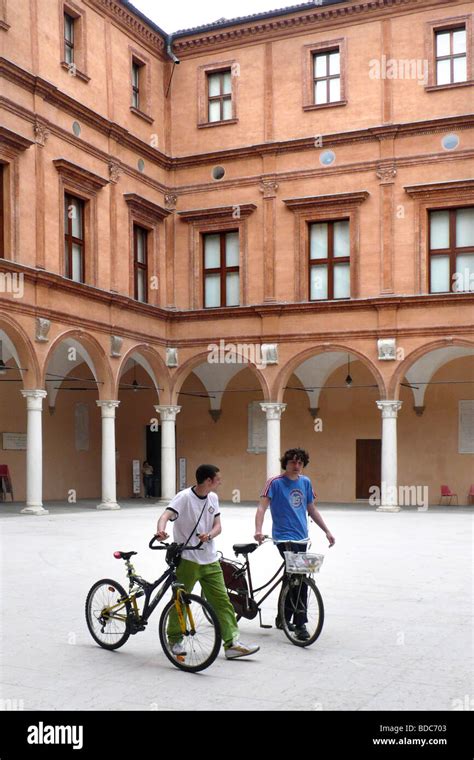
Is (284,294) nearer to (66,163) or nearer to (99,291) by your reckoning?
(99,291)

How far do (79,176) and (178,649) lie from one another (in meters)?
16.5

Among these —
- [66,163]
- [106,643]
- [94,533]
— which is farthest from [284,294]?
[106,643]

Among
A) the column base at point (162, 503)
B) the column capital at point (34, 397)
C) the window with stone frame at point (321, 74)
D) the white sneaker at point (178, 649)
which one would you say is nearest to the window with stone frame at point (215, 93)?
the window with stone frame at point (321, 74)

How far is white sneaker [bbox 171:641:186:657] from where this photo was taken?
6505 millimetres

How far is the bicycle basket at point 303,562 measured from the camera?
7.21m

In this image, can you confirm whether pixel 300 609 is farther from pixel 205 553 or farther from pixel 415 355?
pixel 415 355

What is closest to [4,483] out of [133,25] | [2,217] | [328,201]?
[2,217]

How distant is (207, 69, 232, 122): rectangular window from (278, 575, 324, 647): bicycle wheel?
65.4 ft

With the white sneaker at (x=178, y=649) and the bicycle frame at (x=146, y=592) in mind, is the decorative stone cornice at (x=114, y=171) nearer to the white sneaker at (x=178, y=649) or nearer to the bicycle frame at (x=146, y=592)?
the bicycle frame at (x=146, y=592)

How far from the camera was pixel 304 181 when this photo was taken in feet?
79.3

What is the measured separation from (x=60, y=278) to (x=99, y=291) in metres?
1.66

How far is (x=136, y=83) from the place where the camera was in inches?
970

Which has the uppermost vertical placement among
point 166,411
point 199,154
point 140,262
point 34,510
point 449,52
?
point 449,52

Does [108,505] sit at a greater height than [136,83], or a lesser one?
lesser
